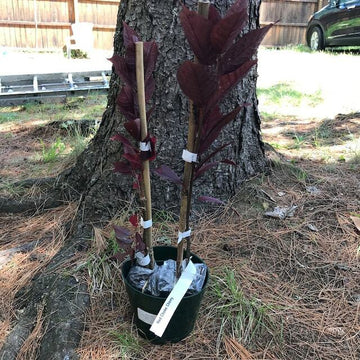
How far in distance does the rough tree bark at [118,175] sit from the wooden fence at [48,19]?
10728mm

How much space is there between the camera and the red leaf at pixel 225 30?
3.71ft

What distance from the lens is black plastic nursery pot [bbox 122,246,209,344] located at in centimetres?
153

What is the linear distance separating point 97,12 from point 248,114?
1113 cm

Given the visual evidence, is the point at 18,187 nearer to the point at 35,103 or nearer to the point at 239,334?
the point at 239,334

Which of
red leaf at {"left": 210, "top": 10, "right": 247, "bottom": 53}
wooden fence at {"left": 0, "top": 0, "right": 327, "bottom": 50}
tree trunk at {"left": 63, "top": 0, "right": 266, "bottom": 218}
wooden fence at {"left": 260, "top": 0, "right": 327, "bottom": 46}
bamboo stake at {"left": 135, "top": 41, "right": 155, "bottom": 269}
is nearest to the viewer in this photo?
red leaf at {"left": 210, "top": 10, "right": 247, "bottom": 53}

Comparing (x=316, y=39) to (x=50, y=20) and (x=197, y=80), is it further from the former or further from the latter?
(x=197, y=80)

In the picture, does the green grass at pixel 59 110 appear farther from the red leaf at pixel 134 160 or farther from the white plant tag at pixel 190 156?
the white plant tag at pixel 190 156

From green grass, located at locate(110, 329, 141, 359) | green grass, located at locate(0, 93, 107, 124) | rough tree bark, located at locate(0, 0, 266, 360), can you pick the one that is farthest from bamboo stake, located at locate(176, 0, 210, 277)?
green grass, located at locate(0, 93, 107, 124)

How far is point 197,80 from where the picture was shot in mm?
1212

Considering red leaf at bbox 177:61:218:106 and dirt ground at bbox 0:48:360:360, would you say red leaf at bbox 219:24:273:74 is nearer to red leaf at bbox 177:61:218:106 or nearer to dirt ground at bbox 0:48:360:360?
red leaf at bbox 177:61:218:106

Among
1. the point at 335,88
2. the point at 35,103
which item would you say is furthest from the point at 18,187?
the point at 335,88

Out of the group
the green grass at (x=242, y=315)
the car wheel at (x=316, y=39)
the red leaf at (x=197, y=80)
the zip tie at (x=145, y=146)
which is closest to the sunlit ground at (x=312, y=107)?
the green grass at (x=242, y=315)

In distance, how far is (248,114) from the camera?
7.73 feet

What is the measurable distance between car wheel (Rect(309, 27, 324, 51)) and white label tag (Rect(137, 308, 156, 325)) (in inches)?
466
